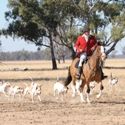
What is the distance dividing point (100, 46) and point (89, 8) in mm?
51189

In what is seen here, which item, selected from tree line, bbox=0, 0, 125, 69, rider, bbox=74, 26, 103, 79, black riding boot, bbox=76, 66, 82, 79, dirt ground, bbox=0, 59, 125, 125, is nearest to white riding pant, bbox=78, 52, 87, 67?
rider, bbox=74, 26, 103, 79

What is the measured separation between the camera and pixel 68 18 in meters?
73.4

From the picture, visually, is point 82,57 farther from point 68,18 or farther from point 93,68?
point 68,18

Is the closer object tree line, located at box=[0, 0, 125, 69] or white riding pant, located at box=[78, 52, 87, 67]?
white riding pant, located at box=[78, 52, 87, 67]

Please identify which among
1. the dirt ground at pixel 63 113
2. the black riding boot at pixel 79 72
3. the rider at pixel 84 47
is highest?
the rider at pixel 84 47

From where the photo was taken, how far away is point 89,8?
71.4m

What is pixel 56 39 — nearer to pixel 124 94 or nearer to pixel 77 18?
pixel 77 18

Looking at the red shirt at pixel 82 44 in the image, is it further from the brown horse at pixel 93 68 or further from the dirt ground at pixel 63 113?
the dirt ground at pixel 63 113

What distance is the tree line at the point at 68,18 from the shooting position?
231 feet

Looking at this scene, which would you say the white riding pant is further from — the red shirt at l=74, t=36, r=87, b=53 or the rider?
the red shirt at l=74, t=36, r=87, b=53

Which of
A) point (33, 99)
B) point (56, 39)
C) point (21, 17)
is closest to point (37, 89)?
point (33, 99)

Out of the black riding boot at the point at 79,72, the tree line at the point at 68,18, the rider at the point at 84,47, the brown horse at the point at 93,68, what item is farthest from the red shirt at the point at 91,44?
the tree line at the point at 68,18

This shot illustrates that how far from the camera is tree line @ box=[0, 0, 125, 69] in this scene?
7050cm

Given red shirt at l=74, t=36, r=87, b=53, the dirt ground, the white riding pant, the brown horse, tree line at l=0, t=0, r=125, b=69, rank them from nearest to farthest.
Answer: the dirt ground < the brown horse < the white riding pant < red shirt at l=74, t=36, r=87, b=53 < tree line at l=0, t=0, r=125, b=69
